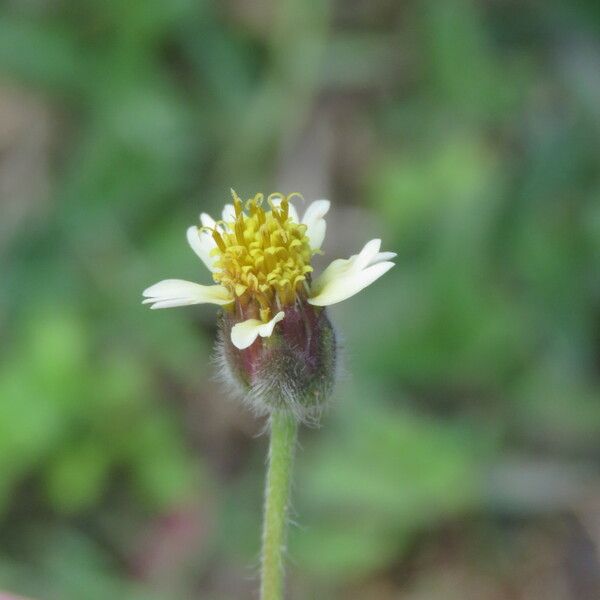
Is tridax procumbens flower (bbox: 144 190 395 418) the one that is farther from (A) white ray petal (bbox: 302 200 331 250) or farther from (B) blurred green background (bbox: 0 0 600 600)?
(B) blurred green background (bbox: 0 0 600 600)

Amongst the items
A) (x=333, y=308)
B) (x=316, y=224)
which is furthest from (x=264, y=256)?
(x=333, y=308)

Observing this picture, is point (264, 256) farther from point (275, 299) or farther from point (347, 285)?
point (347, 285)

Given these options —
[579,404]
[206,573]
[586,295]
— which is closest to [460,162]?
[586,295]

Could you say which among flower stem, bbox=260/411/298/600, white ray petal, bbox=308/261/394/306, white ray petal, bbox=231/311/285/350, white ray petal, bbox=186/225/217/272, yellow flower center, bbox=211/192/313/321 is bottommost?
flower stem, bbox=260/411/298/600

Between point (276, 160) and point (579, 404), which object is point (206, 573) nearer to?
point (579, 404)

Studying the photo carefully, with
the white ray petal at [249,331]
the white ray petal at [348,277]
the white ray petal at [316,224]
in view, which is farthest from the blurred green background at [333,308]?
the white ray petal at [249,331]

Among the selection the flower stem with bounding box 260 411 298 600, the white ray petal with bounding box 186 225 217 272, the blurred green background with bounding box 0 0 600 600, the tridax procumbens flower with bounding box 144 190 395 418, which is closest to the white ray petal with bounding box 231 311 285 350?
the tridax procumbens flower with bounding box 144 190 395 418

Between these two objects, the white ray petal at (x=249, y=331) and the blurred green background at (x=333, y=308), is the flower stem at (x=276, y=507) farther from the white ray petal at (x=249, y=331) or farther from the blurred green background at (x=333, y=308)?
the blurred green background at (x=333, y=308)
